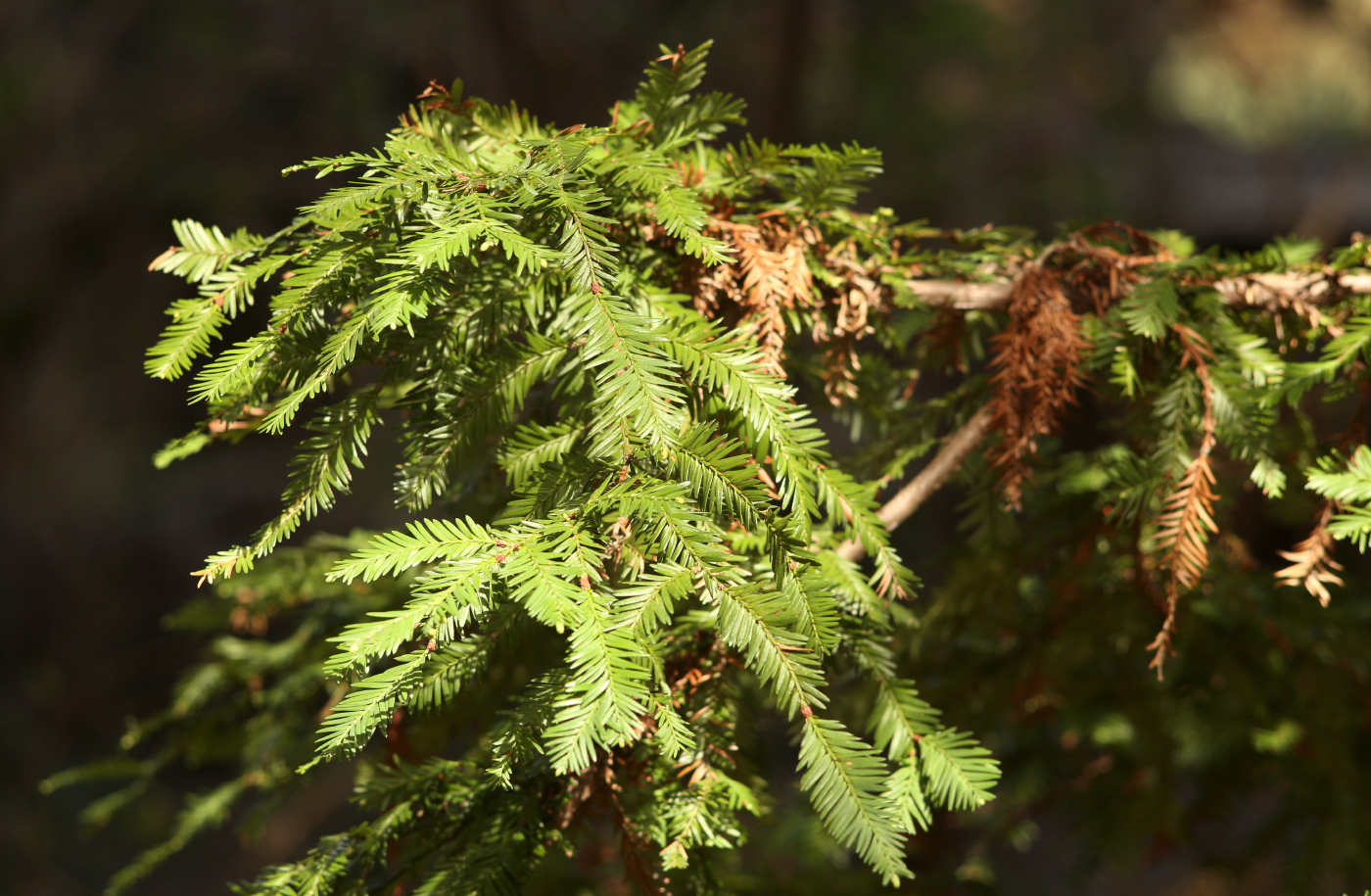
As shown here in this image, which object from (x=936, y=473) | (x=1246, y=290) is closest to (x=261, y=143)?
(x=936, y=473)

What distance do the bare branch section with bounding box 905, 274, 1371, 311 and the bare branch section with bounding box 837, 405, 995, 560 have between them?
13 centimetres

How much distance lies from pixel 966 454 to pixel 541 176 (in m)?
0.57

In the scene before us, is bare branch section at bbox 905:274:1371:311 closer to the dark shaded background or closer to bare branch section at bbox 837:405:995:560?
bare branch section at bbox 837:405:995:560

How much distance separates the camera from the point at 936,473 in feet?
3.25

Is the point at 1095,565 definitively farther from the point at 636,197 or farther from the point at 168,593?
the point at 168,593

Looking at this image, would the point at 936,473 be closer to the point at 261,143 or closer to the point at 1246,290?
the point at 1246,290

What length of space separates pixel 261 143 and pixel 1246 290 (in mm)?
4216

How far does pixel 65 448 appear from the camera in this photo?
180 inches

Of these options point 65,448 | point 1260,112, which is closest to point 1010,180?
point 1260,112

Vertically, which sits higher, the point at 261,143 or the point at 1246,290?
the point at 1246,290

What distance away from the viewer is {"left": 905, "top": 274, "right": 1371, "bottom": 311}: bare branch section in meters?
0.98

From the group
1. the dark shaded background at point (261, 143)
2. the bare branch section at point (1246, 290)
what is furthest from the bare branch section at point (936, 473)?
the dark shaded background at point (261, 143)

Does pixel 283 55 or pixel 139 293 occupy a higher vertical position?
pixel 283 55

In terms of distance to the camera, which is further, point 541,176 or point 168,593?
point 168,593
